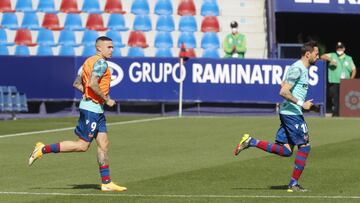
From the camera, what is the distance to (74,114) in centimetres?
2972

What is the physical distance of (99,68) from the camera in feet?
42.3

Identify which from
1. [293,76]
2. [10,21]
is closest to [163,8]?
[10,21]

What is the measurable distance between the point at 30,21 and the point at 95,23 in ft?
6.84

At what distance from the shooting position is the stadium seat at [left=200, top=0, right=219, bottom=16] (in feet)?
110

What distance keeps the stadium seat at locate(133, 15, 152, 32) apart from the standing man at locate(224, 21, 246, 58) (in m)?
3.30

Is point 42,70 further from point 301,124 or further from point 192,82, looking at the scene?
point 301,124

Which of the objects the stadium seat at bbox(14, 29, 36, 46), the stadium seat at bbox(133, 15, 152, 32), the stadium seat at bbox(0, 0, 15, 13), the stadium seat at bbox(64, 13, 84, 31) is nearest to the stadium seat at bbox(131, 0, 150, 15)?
the stadium seat at bbox(133, 15, 152, 32)

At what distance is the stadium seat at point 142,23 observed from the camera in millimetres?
33469

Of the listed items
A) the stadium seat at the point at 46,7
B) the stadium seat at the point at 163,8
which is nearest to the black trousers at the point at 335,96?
the stadium seat at the point at 163,8

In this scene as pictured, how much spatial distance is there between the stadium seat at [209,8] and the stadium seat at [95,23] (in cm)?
315

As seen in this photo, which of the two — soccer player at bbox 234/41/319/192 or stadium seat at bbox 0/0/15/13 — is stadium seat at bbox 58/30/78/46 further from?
soccer player at bbox 234/41/319/192

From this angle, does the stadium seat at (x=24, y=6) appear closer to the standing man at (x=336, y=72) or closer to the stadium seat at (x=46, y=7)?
the stadium seat at (x=46, y=7)

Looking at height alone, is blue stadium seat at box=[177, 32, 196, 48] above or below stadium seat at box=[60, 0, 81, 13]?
below

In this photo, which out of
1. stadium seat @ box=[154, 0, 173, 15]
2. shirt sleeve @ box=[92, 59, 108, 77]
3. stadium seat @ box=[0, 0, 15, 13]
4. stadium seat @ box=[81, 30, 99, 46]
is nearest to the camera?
shirt sleeve @ box=[92, 59, 108, 77]
